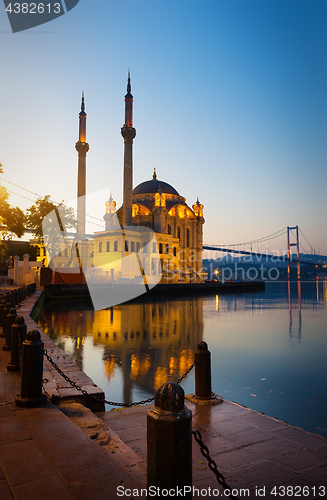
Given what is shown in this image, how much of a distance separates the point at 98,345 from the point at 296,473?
32.2 feet

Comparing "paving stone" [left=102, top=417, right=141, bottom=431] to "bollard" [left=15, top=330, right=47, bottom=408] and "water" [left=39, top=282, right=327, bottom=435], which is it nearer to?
"bollard" [left=15, top=330, right=47, bottom=408]

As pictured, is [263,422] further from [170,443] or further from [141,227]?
[141,227]

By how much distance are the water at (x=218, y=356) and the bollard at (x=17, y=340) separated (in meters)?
2.20

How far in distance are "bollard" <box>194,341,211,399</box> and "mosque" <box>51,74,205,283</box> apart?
115 ft

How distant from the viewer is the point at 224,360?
10.9 metres

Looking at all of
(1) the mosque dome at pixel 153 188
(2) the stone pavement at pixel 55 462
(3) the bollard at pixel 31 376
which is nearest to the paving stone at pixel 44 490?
(2) the stone pavement at pixel 55 462

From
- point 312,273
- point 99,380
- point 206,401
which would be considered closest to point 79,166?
point 99,380

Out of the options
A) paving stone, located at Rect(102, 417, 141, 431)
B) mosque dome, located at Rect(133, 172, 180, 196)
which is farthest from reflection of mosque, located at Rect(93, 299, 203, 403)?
mosque dome, located at Rect(133, 172, 180, 196)

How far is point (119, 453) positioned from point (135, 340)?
1035 cm

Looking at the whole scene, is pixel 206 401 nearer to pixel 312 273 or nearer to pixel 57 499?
pixel 57 499

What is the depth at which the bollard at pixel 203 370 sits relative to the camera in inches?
204

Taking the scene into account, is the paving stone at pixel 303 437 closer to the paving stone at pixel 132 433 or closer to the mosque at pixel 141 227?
the paving stone at pixel 132 433

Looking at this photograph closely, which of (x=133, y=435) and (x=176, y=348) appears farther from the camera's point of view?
(x=176, y=348)

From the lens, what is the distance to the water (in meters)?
7.23
